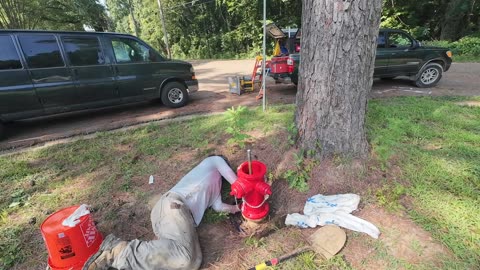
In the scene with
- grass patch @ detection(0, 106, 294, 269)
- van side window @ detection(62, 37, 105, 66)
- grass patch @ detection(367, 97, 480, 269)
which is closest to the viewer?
grass patch @ detection(367, 97, 480, 269)

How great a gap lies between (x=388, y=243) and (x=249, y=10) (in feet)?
70.5

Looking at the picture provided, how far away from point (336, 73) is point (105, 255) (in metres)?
2.57

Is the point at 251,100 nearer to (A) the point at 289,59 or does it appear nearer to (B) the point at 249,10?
(A) the point at 289,59

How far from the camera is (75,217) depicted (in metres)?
2.15

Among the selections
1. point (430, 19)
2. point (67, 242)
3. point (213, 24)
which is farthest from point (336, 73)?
point (213, 24)

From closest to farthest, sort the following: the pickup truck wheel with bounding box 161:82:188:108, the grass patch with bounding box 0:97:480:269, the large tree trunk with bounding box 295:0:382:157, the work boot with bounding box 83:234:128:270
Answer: the work boot with bounding box 83:234:128:270, the grass patch with bounding box 0:97:480:269, the large tree trunk with bounding box 295:0:382:157, the pickup truck wheel with bounding box 161:82:188:108

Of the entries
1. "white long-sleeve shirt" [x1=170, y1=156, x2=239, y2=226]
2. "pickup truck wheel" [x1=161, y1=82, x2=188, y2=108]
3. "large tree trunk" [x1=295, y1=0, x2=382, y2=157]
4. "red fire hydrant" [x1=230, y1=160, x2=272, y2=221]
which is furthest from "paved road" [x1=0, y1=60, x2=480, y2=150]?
"red fire hydrant" [x1=230, y1=160, x2=272, y2=221]

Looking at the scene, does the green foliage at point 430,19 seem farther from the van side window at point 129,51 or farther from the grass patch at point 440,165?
the van side window at point 129,51

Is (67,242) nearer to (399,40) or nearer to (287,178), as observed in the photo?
(287,178)

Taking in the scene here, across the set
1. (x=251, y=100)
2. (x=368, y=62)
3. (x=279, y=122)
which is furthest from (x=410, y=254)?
(x=251, y=100)

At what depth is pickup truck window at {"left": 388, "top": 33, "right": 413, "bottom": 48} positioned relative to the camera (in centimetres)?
709

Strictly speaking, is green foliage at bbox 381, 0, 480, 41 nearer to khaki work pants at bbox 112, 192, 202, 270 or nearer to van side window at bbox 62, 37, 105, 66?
van side window at bbox 62, 37, 105, 66

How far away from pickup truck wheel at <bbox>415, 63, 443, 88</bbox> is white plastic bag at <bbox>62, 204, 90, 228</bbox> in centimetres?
832

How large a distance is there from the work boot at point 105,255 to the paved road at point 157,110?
3541 mm
